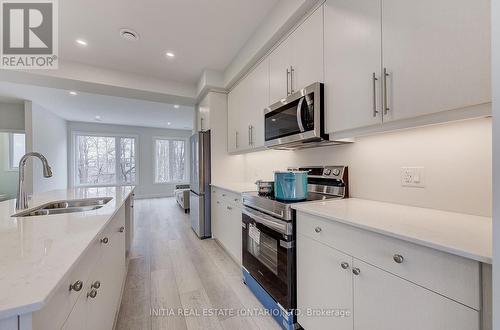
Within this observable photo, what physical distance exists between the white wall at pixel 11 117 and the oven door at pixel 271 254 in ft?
21.4

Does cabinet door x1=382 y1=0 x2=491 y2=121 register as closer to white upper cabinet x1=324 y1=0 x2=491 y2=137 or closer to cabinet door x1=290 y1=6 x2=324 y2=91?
white upper cabinet x1=324 y1=0 x2=491 y2=137

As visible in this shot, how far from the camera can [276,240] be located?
1566 mm

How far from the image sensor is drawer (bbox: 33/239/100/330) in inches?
21.5

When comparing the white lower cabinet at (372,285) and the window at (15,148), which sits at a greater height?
the window at (15,148)

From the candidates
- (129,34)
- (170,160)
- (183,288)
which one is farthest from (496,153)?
(170,160)

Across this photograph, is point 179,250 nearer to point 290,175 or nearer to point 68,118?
point 290,175

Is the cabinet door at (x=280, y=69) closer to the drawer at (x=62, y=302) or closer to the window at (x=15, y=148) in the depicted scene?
the drawer at (x=62, y=302)

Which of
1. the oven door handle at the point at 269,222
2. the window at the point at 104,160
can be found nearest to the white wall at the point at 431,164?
the oven door handle at the point at 269,222

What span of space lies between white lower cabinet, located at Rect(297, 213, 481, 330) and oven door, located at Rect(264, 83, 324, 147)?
0.65 metres

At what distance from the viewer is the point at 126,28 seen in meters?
2.27

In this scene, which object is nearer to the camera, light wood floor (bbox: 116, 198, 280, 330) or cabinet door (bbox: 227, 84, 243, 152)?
light wood floor (bbox: 116, 198, 280, 330)

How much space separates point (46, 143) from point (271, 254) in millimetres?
6671

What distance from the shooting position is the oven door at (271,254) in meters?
1.45

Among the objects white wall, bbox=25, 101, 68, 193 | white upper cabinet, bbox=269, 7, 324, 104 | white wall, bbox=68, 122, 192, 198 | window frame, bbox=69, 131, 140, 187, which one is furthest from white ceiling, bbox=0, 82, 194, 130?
white upper cabinet, bbox=269, 7, 324, 104
